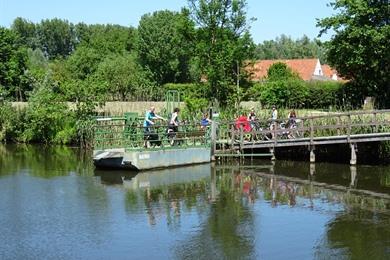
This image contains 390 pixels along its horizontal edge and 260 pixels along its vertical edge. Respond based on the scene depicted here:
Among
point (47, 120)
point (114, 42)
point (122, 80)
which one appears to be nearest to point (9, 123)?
point (47, 120)

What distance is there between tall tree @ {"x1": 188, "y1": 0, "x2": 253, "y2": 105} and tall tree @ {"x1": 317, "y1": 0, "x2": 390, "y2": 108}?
20.4ft

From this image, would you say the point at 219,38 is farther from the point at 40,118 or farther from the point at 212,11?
the point at 40,118

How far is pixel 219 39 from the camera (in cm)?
3641

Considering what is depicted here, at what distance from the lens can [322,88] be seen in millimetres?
45406

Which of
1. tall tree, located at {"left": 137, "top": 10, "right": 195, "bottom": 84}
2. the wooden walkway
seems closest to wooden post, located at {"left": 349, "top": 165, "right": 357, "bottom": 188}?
the wooden walkway

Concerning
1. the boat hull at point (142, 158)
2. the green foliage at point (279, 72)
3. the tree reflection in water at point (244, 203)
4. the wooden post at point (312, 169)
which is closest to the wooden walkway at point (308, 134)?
the wooden post at point (312, 169)

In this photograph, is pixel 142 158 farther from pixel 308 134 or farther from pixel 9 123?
pixel 9 123

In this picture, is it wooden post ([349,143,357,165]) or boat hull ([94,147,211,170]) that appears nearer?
boat hull ([94,147,211,170])

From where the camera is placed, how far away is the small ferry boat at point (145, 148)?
22922 millimetres

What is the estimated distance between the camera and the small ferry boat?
22.9 m

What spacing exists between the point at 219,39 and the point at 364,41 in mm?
8908

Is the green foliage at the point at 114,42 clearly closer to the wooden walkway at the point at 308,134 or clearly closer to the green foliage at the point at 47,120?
the green foliage at the point at 47,120

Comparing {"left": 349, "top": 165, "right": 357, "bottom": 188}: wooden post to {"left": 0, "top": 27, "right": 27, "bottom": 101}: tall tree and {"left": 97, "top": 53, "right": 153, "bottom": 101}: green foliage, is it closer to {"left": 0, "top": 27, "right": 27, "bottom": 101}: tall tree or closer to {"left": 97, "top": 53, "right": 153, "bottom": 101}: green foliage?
{"left": 97, "top": 53, "right": 153, "bottom": 101}: green foliage

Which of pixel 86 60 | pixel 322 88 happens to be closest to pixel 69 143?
pixel 322 88
